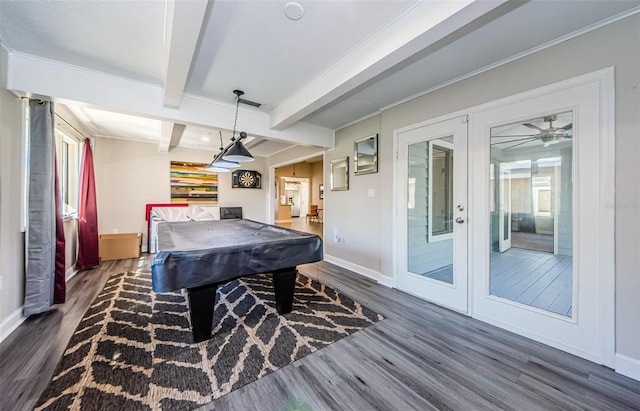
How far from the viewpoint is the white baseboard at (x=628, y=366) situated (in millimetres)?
1554

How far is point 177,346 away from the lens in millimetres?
1874

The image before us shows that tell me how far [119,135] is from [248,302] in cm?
457

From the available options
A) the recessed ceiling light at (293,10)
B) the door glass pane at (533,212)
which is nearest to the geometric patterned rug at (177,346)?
the door glass pane at (533,212)

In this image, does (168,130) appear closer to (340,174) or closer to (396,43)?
(340,174)

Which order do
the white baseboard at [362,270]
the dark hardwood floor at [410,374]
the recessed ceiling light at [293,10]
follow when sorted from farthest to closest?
the white baseboard at [362,270]
the recessed ceiling light at [293,10]
the dark hardwood floor at [410,374]

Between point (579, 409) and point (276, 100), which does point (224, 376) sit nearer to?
point (579, 409)

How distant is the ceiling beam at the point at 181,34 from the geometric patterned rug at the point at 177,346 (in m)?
2.30

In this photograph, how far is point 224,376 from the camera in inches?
61.4

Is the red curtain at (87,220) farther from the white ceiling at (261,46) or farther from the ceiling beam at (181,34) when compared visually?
the ceiling beam at (181,34)

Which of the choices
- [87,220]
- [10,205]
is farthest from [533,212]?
[87,220]

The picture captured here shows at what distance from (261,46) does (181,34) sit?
2.01 feet

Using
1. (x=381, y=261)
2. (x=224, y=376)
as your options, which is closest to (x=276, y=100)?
(x=381, y=261)

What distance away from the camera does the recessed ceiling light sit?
1546mm

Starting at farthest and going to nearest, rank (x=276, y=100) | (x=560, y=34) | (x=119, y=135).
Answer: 1. (x=119, y=135)
2. (x=276, y=100)
3. (x=560, y=34)
